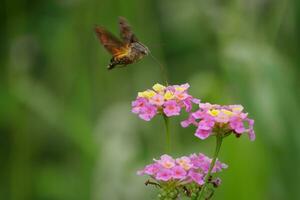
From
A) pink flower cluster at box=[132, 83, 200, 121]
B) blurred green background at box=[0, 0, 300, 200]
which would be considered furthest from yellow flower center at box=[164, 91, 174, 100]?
blurred green background at box=[0, 0, 300, 200]

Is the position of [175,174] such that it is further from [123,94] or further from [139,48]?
[123,94]

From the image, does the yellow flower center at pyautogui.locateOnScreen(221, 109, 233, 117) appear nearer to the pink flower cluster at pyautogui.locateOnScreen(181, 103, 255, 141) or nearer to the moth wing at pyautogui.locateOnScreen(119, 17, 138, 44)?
the pink flower cluster at pyautogui.locateOnScreen(181, 103, 255, 141)

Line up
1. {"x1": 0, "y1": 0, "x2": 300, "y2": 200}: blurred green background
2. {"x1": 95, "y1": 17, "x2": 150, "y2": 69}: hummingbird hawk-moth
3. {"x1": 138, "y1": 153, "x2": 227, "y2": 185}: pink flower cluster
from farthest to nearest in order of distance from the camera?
1. {"x1": 0, "y1": 0, "x2": 300, "y2": 200}: blurred green background
2. {"x1": 95, "y1": 17, "x2": 150, "y2": 69}: hummingbird hawk-moth
3. {"x1": 138, "y1": 153, "x2": 227, "y2": 185}: pink flower cluster

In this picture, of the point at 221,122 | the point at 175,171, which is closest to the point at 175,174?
the point at 175,171

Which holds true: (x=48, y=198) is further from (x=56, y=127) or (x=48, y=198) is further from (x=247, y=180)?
(x=247, y=180)

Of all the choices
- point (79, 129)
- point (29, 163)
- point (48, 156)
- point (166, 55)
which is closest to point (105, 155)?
point (79, 129)
